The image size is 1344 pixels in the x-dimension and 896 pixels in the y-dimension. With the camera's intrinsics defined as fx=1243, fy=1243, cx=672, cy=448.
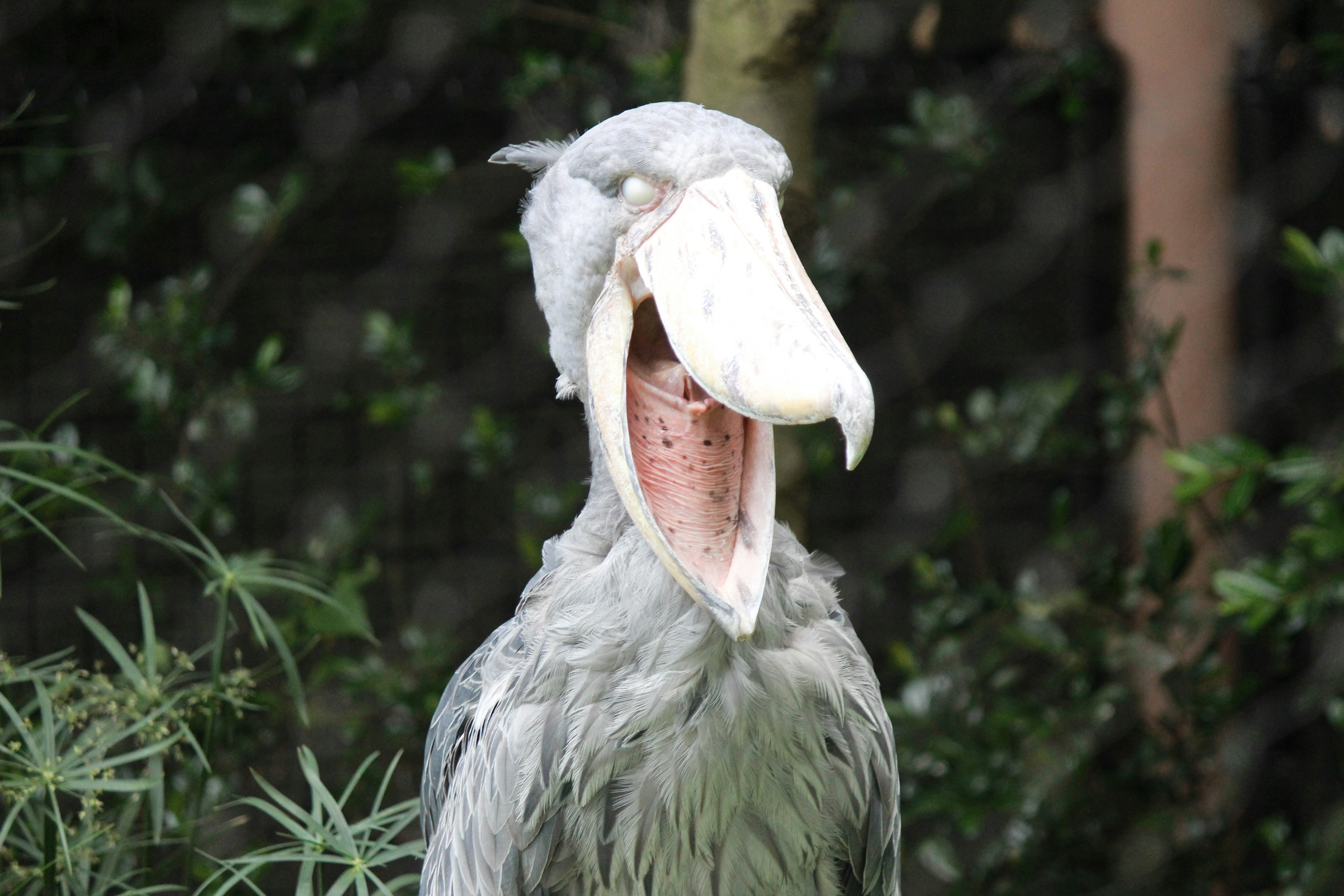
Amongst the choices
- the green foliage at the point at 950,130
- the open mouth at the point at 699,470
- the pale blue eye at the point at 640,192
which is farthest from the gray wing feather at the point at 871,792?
the green foliage at the point at 950,130

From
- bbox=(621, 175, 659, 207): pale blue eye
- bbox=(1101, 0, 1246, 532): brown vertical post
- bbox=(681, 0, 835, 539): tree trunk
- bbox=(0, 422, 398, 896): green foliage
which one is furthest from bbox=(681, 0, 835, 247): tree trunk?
bbox=(1101, 0, 1246, 532): brown vertical post

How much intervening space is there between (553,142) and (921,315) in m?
1.03

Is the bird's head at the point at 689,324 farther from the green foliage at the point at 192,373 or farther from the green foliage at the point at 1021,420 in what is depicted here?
the green foliage at the point at 1021,420

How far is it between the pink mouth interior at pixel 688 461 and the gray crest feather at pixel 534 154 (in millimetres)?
149

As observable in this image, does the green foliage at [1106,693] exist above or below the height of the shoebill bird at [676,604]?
below

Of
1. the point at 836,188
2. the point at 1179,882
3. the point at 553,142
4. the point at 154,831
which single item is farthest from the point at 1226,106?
the point at 154,831

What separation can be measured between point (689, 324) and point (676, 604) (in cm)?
14

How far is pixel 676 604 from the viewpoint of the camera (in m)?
0.60

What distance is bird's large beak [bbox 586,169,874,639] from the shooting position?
0.50 metres

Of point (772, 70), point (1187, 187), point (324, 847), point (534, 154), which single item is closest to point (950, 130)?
point (1187, 187)

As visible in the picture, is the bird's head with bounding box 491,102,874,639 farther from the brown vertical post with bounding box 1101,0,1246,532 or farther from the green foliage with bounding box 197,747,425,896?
A: the brown vertical post with bounding box 1101,0,1246,532

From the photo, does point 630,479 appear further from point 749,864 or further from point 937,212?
point 937,212

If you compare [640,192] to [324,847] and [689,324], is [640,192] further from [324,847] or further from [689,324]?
[324,847]

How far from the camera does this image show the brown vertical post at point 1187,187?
147 centimetres
